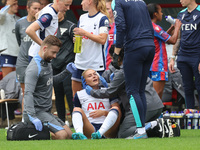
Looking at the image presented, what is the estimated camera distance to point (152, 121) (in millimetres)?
6676

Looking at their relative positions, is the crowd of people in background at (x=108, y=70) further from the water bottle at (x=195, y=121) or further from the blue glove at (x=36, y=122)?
the water bottle at (x=195, y=121)

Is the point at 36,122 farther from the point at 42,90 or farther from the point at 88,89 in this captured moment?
the point at 88,89

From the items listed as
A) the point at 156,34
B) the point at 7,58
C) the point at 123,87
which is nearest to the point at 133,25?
Result: the point at 123,87

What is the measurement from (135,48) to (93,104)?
1.09 meters

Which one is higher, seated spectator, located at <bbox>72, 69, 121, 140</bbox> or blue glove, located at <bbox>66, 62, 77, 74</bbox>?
blue glove, located at <bbox>66, 62, 77, 74</bbox>

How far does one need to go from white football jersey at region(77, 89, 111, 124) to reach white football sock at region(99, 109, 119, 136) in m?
0.35

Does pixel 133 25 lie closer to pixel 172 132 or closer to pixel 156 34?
pixel 172 132

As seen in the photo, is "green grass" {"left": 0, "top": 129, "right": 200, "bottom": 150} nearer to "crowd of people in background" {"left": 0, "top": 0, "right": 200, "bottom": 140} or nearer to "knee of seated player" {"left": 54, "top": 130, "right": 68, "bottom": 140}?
"crowd of people in background" {"left": 0, "top": 0, "right": 200, "bottom": 140}

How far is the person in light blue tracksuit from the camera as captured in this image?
6.20m

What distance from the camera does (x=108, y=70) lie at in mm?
7453

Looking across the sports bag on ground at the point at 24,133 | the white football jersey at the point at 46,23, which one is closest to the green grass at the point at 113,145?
the sports bag on ground at the point at 24,133

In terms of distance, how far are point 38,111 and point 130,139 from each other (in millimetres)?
1256

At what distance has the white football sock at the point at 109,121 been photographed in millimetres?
6508

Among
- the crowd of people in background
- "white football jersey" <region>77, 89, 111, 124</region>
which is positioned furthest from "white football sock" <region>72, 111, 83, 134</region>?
"white football jersey" <region>77, 89, 111, 124</region>
